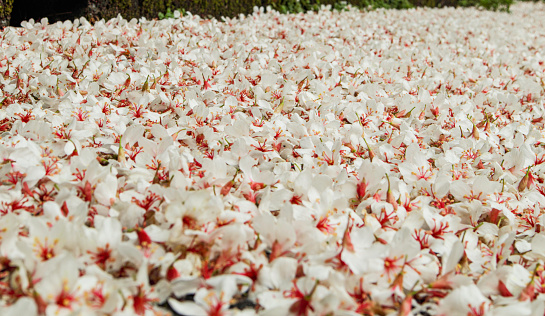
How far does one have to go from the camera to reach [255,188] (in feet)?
5.82

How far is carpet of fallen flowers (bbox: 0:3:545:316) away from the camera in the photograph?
→ 127 cm

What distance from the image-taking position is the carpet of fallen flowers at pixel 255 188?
127cm

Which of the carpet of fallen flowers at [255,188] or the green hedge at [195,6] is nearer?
the carpet of fallen flowers at [255,188]

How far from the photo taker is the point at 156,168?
1.81 metres

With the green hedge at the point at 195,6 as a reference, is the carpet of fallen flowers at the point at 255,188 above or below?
below

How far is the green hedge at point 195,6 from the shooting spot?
4348 millimetres

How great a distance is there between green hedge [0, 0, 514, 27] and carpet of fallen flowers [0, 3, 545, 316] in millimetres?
959

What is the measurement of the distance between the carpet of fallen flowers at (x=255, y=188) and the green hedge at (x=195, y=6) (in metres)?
0.96

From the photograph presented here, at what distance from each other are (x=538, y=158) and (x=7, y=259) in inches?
94.2

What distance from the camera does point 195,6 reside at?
532cm

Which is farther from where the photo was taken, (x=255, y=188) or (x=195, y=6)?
(x=195, y=6)

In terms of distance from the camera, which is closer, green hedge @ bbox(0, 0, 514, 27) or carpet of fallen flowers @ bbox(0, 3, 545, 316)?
carpet of fallen flowers @ bbox(0, 3, 545, 316)

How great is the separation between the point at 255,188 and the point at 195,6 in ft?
13.6

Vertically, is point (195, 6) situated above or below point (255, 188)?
above
